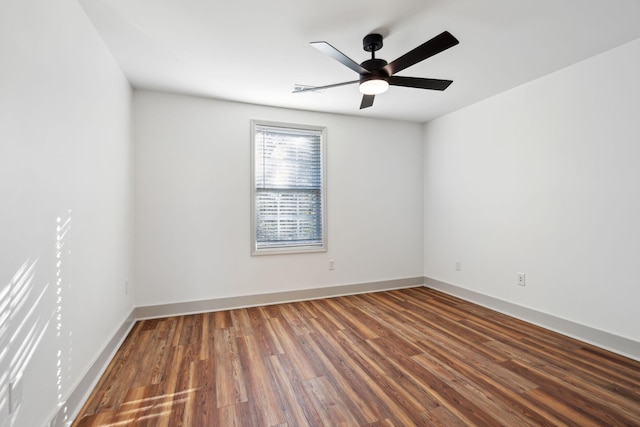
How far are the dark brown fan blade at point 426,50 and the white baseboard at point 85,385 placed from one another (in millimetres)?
2835

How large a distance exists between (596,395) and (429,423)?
115 centimetres

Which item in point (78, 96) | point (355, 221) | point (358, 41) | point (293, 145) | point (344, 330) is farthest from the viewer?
point (355, 221)

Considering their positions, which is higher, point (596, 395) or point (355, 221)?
point (355, 221)

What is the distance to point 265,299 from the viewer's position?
358 centimetres

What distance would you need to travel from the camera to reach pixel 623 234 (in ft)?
7.64

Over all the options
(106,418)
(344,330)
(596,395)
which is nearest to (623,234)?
(596,395)

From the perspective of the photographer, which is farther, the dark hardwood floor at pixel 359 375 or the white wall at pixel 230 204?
the white wall at pixel 230 204

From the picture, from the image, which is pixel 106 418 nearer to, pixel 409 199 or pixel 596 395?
pixel 596 395

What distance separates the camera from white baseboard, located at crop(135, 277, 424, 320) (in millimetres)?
3176

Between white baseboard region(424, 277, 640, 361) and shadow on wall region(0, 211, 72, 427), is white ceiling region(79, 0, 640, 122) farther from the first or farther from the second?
white baseboard region(424, 277, 640, 361)

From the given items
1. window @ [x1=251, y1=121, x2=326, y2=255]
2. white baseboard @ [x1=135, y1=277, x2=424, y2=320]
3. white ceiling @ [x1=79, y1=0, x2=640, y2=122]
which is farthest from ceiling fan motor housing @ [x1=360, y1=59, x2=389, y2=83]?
white baseboard @ [x1=135, y1=277, x2=424, y2=320]

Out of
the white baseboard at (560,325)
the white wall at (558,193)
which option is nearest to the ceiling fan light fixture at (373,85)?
the white wall at (558,193)

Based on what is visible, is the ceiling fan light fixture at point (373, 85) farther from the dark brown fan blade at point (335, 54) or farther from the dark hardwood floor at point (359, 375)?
the dark hardwood floor at point (359, 375)

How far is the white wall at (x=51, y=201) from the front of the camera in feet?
3.82
